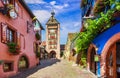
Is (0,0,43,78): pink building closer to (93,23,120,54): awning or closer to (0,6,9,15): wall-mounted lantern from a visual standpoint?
(0,6,9,15): wall-mounted lantern

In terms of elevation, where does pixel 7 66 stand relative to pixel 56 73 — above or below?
above

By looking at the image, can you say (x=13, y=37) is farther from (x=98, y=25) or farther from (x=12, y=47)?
(x=98, y=25)

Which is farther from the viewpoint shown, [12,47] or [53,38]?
[53,38]

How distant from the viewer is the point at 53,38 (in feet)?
272

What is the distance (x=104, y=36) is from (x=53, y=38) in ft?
219

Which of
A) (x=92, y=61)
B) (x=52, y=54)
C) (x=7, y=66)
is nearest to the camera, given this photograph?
(x=7, y=66)

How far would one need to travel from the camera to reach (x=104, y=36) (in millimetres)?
16344

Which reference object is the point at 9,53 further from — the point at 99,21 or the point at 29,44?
the point at 29,44

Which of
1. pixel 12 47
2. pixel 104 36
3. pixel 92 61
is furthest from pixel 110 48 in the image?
pixel 12 47

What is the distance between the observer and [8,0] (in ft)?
63.0

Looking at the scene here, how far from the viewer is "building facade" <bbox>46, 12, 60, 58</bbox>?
81.9 metres

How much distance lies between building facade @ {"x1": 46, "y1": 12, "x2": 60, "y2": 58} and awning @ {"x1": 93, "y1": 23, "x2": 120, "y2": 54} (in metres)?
64.1

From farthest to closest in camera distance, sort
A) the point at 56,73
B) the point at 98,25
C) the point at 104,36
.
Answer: the point at 56,73 → the point at 98,25 → the point at 104,36

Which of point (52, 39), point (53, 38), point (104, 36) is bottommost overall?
point (104, 36)
